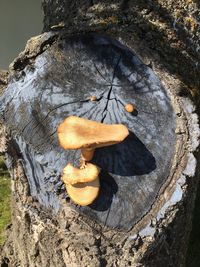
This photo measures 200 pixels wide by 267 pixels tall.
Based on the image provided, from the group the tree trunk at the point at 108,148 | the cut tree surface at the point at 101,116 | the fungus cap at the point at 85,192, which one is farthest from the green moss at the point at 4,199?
the fungus cap at the point at 85,192

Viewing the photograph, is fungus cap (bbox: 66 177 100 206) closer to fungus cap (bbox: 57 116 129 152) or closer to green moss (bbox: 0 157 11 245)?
fungus cap (bbox: 57 116 129 152)

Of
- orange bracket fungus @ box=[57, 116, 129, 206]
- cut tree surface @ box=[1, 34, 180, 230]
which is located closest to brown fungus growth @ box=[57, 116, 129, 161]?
orange bracket fungus @ box=[57, 116, 129, 206]

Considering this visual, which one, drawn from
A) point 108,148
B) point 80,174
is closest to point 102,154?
point 108,148

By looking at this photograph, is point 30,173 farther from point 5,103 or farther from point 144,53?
point 144,53

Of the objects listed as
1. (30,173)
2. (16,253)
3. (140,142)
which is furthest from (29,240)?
(140,142)

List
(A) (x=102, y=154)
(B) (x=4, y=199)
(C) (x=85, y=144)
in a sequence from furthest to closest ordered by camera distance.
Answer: (B) (x=4, y=199) → (A) (x=102, y=154) → (C) (x=85, y=144)

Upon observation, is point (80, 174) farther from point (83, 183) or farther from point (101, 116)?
point (101, 116)

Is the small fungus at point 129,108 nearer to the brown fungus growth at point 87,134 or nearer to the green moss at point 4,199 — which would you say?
the brown fungus growth at point 87,134
